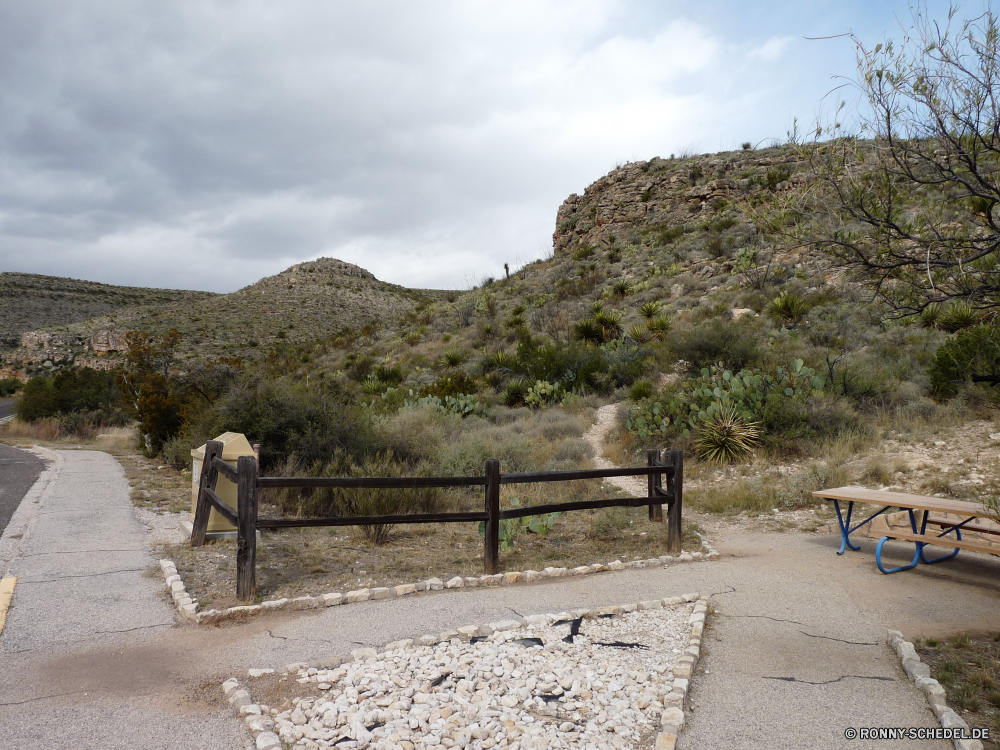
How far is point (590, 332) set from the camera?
22.0 m

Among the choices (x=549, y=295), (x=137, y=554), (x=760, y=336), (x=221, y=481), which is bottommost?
(x=137, y=554)

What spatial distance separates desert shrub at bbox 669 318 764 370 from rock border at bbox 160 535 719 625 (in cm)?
939

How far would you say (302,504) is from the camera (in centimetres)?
908

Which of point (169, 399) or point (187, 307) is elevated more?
point (187, 307)

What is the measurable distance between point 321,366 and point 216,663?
25.9 m

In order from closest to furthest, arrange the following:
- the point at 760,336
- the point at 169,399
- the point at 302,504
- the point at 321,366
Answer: the point at 302,504 → the point at 169,399 → the point at 760,336 → the point at 321,366

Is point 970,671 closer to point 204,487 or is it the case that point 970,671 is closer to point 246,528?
point 246,528

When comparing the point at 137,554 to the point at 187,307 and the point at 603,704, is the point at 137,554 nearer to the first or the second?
the point at 603,704

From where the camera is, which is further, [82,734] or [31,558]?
[31,558]

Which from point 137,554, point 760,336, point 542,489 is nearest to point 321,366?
point 760,336

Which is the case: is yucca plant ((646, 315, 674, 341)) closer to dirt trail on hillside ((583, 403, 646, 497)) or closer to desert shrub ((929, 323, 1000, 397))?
dirt trail on hillside ((583, 403, 646, 497))

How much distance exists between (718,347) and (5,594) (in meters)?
14.4

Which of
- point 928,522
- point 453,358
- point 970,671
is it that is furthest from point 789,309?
point 970,671

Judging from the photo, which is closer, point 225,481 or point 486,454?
point 225,481
